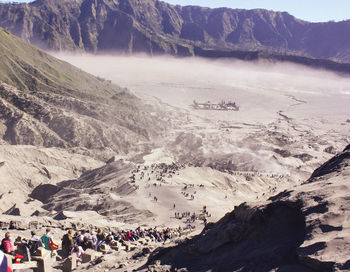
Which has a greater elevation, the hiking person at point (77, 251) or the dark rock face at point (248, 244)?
the dark rock face at point (248, 244)

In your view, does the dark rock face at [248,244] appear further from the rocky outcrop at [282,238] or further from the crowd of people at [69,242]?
the crowd of people at [69,242]

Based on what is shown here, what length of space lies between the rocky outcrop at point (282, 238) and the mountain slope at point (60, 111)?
41.4 meters

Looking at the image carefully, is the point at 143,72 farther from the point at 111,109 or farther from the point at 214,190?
the point at 214,190

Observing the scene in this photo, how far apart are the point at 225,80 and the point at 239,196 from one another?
398ft

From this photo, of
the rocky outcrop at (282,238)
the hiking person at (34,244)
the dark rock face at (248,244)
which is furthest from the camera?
the hiking person at (34,244)

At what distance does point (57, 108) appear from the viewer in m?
56.2

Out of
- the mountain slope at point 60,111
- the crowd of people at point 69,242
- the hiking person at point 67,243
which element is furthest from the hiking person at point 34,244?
the mountain slope at point 60,111

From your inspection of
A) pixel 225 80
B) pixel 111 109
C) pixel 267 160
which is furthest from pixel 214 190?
pixel 225 80

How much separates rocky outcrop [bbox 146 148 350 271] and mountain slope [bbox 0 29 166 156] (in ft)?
136

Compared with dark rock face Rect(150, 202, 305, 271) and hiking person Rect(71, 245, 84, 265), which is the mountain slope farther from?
dark rock face Rect(150, 202, 305, 271)

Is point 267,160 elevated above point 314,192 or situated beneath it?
situated beneath

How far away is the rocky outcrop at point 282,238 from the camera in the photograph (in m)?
7.51

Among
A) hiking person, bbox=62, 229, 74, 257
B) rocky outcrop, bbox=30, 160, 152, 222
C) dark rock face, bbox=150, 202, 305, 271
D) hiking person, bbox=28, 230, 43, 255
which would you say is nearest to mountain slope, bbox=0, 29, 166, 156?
rocky outcrop, bbox=30, 160, 152, 222

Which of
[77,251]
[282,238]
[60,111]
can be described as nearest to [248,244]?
[282,238]
